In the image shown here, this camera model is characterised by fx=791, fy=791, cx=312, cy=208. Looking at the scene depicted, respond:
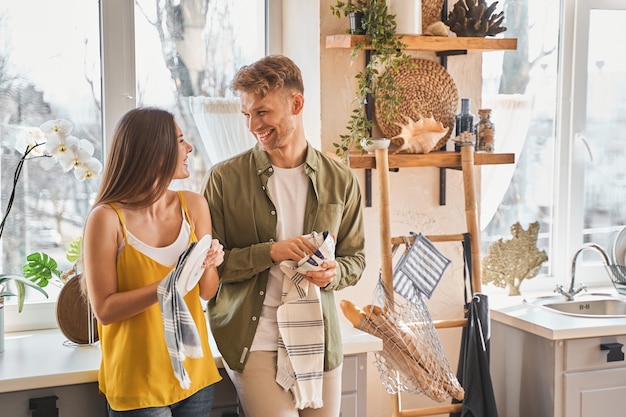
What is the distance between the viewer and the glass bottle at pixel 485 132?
9.73 feet

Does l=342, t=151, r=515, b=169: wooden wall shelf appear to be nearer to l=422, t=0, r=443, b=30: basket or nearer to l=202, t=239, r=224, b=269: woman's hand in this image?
l=422, t=0, r=443, b=30: basket

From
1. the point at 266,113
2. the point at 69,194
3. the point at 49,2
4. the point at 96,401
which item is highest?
the point at 49,2

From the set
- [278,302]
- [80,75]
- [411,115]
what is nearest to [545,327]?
[411,115]

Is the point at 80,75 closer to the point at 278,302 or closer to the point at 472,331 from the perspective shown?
the point at 278,302

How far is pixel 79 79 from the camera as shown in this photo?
2.78 metres

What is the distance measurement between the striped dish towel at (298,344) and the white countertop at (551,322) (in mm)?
1120

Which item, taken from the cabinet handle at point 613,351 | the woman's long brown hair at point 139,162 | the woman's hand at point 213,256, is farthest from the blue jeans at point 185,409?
the cabinet handle at point 613,351

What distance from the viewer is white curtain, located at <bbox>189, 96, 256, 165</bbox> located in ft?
9.62

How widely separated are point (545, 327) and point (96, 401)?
1603 millimetres

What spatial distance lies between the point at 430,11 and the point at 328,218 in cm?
111

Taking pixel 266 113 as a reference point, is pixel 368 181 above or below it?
below

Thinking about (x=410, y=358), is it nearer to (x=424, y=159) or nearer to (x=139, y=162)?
(x=424, y=159)

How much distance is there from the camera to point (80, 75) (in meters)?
2.78

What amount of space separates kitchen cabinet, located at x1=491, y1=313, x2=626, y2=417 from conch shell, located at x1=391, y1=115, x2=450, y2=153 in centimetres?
83
